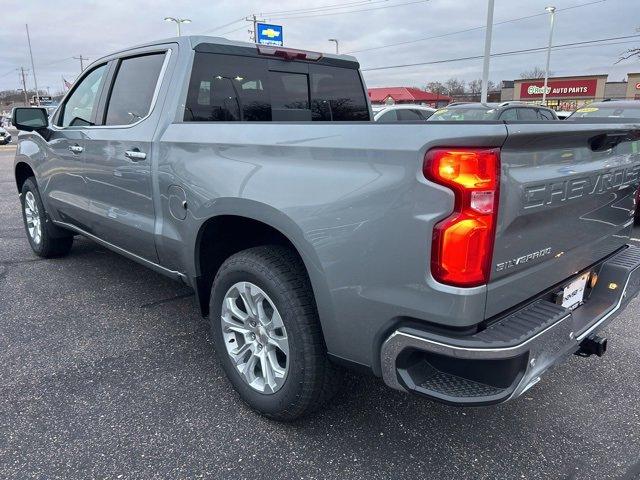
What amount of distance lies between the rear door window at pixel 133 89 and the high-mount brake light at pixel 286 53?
682 mm

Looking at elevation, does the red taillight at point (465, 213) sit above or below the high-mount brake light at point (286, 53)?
below

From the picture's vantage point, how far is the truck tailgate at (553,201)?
5.91 feet

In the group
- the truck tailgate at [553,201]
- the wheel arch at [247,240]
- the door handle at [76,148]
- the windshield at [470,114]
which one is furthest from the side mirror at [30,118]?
the windshield at [470,114]

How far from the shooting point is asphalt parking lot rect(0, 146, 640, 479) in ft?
7.50

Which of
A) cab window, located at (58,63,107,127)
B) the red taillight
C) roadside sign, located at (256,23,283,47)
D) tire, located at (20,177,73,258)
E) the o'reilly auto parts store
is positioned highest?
roadside sign, located at (256,23,283,47)

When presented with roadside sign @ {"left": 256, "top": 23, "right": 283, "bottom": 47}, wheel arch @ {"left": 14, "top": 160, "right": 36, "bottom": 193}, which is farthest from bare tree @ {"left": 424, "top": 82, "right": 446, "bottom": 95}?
wheel arch @ {"left": 14, "top": 160, "right": 36, "bottom": 193}

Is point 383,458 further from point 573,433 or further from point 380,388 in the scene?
point 573,433

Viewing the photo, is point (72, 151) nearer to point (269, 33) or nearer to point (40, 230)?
point (40, 230)

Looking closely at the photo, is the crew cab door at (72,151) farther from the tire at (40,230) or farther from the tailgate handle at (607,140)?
the tailgate handle at (607,140)

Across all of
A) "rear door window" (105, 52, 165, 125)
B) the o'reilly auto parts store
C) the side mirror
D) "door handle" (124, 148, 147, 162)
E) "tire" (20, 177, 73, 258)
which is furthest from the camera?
the o'reilly auto parts store

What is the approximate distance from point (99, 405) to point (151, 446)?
1.64 feet

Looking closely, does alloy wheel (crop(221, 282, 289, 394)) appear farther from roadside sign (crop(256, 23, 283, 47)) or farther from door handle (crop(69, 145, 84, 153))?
roadside sign (crop(256, 23, 283, 47))

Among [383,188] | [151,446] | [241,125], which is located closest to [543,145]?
[383,188]

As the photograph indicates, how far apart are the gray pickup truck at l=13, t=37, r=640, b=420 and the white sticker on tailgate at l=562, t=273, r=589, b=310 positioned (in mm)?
14
